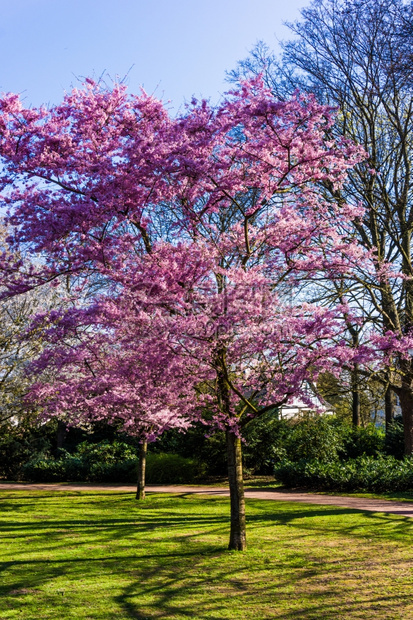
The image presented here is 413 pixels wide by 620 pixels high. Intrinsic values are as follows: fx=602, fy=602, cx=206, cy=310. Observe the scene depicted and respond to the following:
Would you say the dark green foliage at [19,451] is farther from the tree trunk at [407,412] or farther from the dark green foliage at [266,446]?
the tree trunk at [407,412]

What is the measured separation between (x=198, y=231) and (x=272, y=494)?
8.69 meters

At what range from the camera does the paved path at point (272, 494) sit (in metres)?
11.9

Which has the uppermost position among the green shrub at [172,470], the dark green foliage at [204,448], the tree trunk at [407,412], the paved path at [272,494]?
the tree trunk at [407,412]

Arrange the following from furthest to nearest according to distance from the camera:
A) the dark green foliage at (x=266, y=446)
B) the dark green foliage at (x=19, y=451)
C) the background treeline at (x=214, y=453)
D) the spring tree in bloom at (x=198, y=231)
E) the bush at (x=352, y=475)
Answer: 1. the dark green foliage at (x=19, y=451)
2. the dark green foliage at (x=266, y=446)
3. the background treeline at (x=214, y=453)
4. the bush at (x=352, y=475)
5. the spring tree in bloom at (x=198, y=231)

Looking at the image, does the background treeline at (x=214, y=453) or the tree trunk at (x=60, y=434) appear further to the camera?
the tree trunk at (x=60, y=434)

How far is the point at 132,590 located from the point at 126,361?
321 cm

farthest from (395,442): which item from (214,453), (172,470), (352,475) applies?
(172,470)

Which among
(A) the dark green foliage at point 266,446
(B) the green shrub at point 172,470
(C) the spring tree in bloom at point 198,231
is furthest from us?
(A) the dark green foliage at point 266,446

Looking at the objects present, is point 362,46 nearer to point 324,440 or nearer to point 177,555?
point 324,440

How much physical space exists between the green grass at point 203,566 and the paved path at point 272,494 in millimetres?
753

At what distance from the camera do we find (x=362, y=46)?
49.0 ft

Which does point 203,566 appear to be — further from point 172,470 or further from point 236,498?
point 172,470

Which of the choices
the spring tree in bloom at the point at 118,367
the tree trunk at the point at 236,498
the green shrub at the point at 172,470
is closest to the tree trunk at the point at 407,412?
the green shrub at the point at 172,470

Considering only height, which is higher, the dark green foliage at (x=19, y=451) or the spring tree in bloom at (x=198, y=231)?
the spring tree in bloom at (x=198, y=231)
